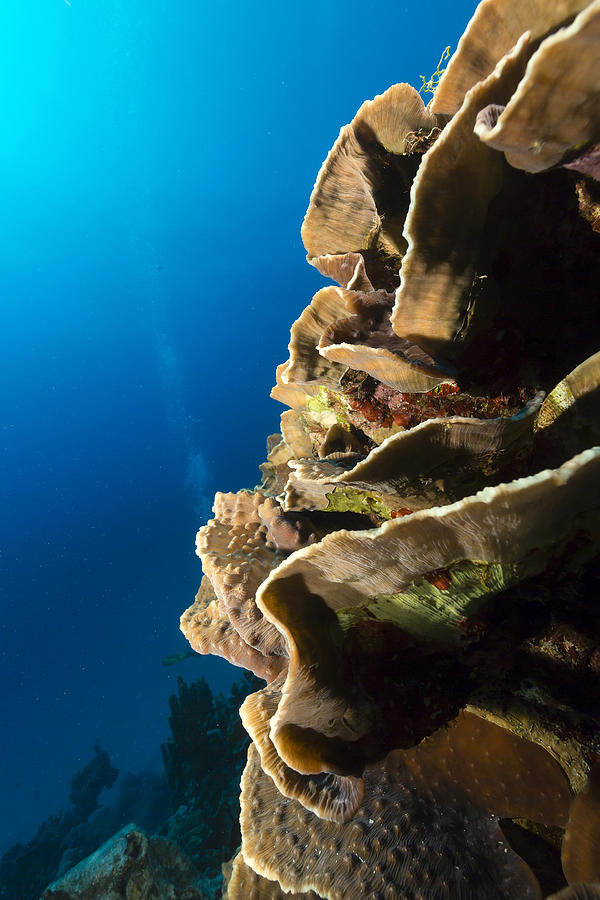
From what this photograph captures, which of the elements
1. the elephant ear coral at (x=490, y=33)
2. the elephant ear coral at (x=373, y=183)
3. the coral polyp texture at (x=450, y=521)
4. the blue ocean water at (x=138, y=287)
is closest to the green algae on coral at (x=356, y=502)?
the coral polyp texture at (x=450, y=521)

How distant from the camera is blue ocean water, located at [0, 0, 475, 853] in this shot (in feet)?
169

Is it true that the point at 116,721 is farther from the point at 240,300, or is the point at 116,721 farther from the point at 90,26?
the point at 90,26

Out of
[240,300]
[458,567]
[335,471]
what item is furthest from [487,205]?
[240,300]

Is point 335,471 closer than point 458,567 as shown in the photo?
No

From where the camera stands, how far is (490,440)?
1.30 m

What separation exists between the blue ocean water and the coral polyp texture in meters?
42.4

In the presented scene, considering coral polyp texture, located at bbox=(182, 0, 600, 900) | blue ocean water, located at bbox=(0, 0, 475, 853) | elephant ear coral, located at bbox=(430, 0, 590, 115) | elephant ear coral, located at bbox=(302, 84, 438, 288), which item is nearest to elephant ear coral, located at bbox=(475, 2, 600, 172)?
coral polyp texture, located at bbox=(182, 0, 600, 900)

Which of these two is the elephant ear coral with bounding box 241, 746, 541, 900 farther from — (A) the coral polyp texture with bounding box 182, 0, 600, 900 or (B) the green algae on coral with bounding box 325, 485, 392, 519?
(B) the green algae on coral with bounding box 325, 485, 392, 519

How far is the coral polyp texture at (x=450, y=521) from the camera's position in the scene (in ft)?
3.70

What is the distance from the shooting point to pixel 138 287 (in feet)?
293

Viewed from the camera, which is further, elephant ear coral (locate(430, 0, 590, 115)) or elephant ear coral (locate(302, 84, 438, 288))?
elephant ear coral (locate(302, 84, 438, 288))

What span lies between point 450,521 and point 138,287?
3995 inches

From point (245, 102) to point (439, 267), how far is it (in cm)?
9574

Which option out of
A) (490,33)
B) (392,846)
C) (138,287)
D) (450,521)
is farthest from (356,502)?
(138,287)
